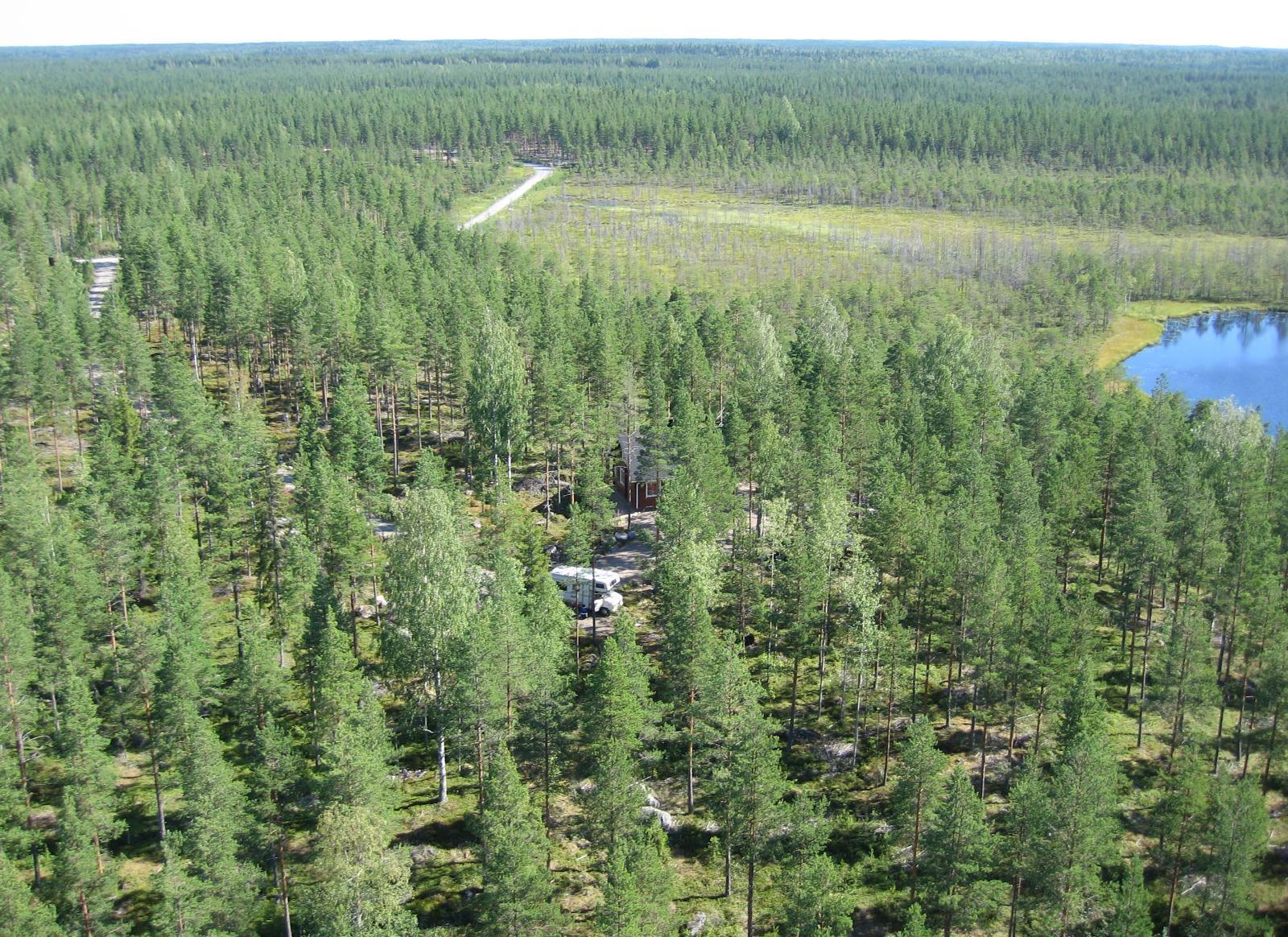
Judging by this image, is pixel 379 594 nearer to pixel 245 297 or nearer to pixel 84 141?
pixel 245 297

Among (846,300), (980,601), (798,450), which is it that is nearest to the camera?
(980,601)

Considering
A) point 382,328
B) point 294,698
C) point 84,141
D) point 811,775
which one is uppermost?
point 84,141

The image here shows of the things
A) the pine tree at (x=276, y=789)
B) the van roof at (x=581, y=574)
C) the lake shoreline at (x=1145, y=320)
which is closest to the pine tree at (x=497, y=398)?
the van roof at (x=581, y=574)

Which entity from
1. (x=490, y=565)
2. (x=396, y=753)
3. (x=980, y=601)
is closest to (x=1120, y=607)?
(x=980, y=601)

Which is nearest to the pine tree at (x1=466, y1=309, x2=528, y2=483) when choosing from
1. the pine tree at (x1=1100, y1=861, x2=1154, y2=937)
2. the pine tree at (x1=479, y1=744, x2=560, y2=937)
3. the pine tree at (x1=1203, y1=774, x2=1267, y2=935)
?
the pine tree at (x1=479, y1=744, x2=560, y2=937)

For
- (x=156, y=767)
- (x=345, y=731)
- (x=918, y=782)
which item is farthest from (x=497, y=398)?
(x=918, y=782)

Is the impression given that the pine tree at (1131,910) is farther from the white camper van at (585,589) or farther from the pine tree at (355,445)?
the pine tree at (355,445)
